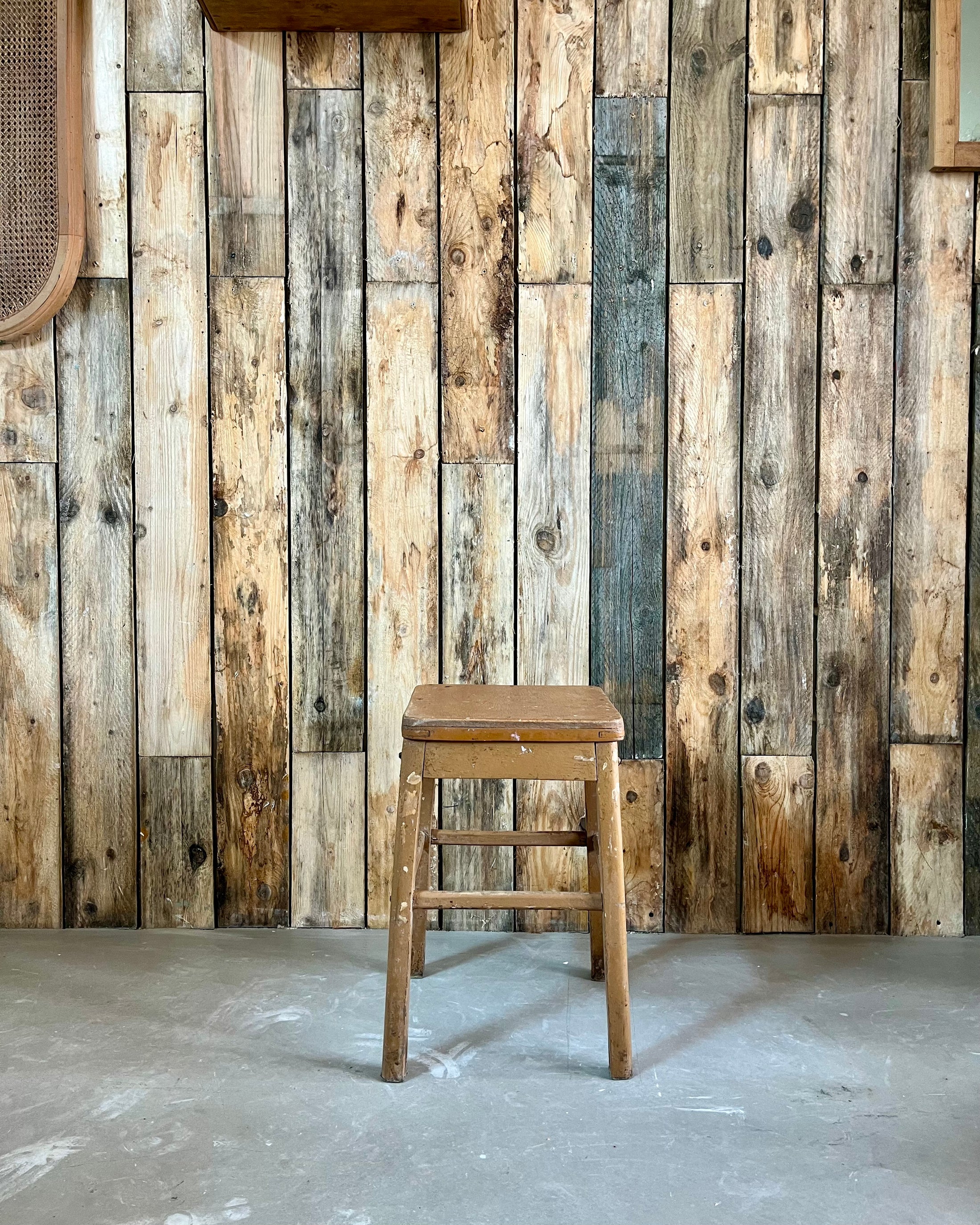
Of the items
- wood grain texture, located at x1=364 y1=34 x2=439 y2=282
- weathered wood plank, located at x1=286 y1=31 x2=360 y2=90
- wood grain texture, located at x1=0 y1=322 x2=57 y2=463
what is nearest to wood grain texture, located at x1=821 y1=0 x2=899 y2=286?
wood grain texture, located at x1=364 y1=34 x2=439 y2=282

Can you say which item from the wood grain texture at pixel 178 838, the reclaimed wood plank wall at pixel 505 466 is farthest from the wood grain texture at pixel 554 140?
the wood grain texture at pixel 178 838

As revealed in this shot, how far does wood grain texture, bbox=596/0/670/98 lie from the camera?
6.18 feet

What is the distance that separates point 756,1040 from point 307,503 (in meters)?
1.14

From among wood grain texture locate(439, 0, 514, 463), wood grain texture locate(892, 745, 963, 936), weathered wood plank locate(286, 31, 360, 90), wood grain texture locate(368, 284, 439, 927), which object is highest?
weathered wood plank locate(286, 31, 360, 90)

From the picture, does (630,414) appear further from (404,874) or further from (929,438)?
(404,874)

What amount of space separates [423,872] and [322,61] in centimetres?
138

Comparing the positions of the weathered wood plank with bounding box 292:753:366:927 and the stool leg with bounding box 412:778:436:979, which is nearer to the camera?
the stool leg with bounding box 412:778:436:979

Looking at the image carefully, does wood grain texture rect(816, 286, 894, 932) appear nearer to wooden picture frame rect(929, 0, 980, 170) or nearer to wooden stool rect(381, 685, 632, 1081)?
wooden picture frame rect(929, 0, 980, 170)

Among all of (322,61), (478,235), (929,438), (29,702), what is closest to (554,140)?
(478,235)

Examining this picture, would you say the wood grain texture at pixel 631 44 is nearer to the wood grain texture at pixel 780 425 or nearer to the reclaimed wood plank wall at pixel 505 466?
the reclaimed wood plank wall at pixel 505 466

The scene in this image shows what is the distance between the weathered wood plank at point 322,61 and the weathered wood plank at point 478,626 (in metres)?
0.69

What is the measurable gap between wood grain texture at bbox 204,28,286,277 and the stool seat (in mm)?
870

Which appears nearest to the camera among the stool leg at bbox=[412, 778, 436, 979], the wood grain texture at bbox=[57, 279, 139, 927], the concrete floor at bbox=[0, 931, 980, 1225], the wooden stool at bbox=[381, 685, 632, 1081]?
the concrete floor at bbox=[0, 931, 980, 1225]

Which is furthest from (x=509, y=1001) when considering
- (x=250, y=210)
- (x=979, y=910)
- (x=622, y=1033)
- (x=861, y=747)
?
(x=250, y=210)
